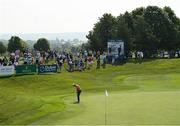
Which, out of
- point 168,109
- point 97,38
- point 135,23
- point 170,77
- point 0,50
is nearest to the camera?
point 168,109

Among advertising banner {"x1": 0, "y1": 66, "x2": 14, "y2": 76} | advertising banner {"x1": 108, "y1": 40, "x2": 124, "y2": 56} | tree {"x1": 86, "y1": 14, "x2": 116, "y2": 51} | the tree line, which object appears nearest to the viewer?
advertising banner {"x1": 0, "y1": 66, "x2": 14, "y2": 76}

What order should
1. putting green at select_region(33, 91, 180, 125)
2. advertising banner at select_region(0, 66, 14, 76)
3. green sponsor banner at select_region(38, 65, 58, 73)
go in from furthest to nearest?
green sponsor banner at select_region(38, 65, 58, 73) → advertising banner at select_region(0, 66, 14, 76) → putting green at select_region(33, 91, 180, 125)

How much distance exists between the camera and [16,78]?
61062mm

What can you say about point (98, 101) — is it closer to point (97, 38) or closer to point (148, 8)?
point (148, 8)

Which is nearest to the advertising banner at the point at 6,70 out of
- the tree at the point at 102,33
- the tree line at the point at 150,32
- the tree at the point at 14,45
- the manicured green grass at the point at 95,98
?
the manicured green grass at the point at 95,98

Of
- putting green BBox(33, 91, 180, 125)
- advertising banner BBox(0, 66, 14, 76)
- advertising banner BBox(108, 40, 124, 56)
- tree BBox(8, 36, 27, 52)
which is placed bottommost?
putting green BBox(33, 91, 180, 125)

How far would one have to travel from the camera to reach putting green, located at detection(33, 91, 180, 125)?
109 ft

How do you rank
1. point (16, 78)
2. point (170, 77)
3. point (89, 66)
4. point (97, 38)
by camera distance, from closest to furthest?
point (16, 78), point (170, 77), point (89, 66), point (97, 38)

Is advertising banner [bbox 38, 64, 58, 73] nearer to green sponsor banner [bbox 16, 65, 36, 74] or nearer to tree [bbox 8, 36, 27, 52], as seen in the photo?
green sponsor banner [bbox 16, 65, 36, 74]

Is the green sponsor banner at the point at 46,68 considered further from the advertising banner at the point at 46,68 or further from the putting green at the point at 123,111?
the putting green at the point at 123,111

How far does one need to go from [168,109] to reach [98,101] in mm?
8225

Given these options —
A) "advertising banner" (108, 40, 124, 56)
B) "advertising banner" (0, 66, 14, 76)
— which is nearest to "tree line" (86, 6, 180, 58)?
"advertising banner" (108, 40, 124, 56)

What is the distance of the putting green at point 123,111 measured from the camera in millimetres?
33250

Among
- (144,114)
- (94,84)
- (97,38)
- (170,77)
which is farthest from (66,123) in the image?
(97,38)
